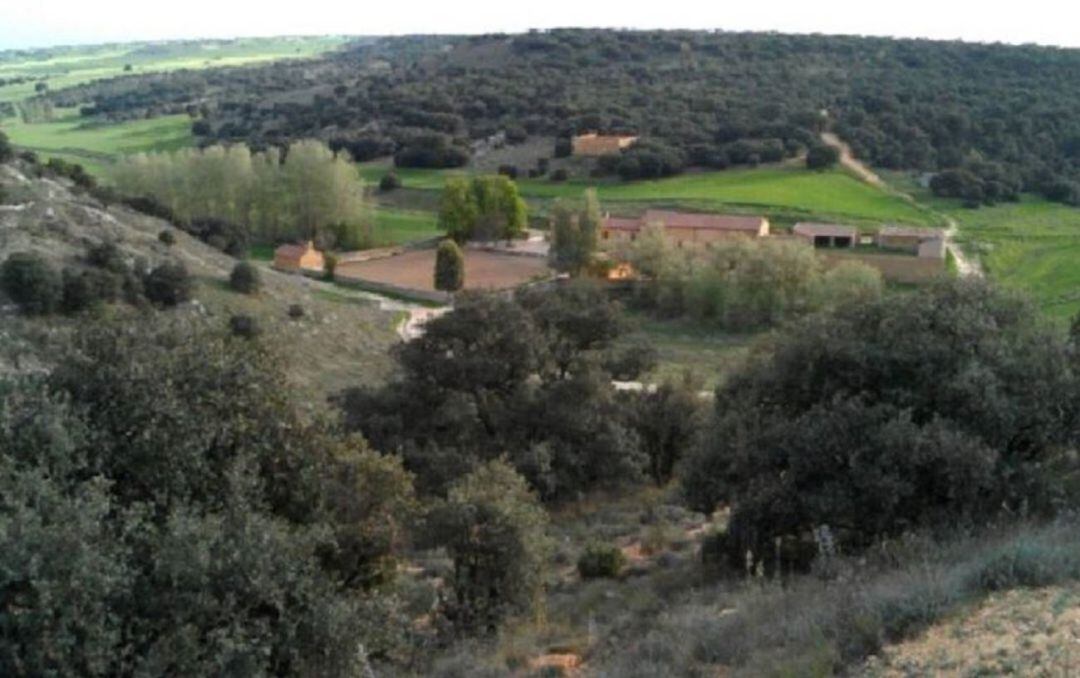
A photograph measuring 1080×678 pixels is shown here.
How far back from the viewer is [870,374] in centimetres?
1307

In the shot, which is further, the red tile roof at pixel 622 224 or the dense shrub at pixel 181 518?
the red tile roof at pixel 622 224

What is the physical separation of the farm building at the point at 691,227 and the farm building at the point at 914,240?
528 centimetres

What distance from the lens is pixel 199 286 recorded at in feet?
108

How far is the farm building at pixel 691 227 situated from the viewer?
5103 centimetres

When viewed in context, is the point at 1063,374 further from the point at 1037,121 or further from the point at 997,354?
the point at 1037,121

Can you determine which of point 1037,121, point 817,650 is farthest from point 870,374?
point 1037,121

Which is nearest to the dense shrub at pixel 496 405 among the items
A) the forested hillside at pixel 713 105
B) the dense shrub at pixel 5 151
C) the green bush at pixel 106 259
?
the green bush at pixel 106 259

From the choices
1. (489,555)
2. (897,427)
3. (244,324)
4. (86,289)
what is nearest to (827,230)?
(244,324)

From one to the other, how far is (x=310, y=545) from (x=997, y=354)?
7783mm

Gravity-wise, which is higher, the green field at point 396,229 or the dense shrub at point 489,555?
the dense shrub at point 489,555

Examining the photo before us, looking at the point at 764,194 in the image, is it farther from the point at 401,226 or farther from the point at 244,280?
the point at 244,280

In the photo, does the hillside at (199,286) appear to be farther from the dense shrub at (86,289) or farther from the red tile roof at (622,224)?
the red tile roof at (622,224)

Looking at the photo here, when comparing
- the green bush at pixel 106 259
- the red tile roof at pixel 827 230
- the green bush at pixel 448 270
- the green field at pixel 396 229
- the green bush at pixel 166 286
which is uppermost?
the green bush at pixel 106 259

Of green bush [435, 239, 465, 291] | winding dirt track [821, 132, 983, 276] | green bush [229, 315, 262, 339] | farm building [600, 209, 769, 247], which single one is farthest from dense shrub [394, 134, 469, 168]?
green bush [229, 315, 262, 339]
